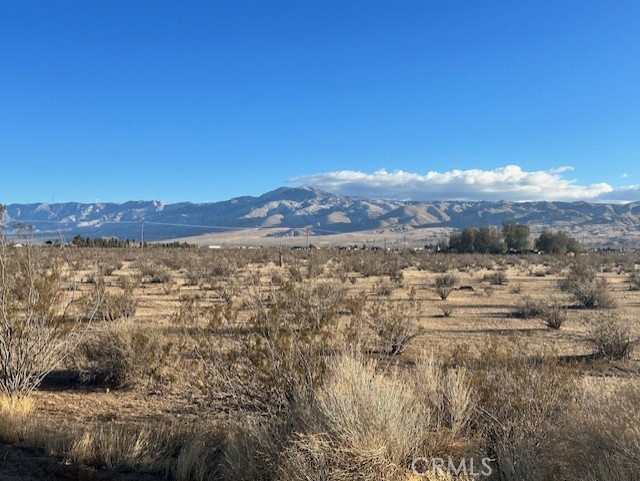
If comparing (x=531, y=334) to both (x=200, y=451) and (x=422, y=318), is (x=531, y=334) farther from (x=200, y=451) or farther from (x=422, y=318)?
(x=200, y=451)

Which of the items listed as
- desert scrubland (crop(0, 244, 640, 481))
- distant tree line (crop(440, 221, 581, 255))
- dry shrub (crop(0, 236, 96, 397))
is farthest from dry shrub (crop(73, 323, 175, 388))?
distant tree line (crop(440, 221, 581, 255))

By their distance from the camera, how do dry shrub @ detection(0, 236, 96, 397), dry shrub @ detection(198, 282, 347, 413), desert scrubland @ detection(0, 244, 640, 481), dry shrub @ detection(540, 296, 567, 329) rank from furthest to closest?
1. dry shrub @ detection(540, 296, 567, 329)
2. dry shrub @ detection(0, 236, 96, 397)
3. dry shrub @ detection(198, 282, 347, 413)
4. desert scrubland @ detection(0, 244, 640, 481)

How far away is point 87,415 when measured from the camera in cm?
920

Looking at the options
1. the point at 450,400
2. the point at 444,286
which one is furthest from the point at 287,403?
the point at 444,286

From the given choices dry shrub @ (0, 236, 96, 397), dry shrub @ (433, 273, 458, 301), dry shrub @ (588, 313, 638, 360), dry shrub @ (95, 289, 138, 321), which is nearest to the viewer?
dry shrub @ (0, 236, 96, 397)

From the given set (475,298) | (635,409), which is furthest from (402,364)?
(475,298)

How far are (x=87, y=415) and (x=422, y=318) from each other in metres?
12.7

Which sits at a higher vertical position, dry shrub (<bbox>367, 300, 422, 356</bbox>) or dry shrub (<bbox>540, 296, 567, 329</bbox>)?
dry shrub (<bbox>367, 300, 422, 356</bbox>)

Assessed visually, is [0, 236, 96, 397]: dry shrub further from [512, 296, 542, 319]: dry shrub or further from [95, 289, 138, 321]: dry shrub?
[512, 296, 542, 319]: dry shrub

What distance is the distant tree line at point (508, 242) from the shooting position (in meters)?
79.4

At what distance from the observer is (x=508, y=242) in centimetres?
8438

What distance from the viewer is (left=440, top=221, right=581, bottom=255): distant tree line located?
7938 centimetres

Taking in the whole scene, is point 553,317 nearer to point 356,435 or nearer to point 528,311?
point 528,311

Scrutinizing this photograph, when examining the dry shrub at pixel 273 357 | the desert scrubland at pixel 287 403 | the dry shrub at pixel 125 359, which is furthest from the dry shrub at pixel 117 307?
the dry shrub at pixel 273 357
